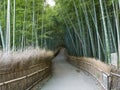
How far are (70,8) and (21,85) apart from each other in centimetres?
1459

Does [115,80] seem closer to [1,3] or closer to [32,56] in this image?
[32,56]

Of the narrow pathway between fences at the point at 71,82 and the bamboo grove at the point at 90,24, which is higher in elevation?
the bamboo grove at the point at 90,24

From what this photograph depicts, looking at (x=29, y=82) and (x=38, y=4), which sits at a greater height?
(x=38, y=4)

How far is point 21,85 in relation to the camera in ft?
26.7

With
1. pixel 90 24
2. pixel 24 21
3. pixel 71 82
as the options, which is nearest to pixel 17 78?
pixel 71 82

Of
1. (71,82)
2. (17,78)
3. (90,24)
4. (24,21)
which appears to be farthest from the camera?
(90,24)

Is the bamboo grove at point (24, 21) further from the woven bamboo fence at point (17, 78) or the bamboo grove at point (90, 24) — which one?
the woven bamboo fence at point (17, 78)

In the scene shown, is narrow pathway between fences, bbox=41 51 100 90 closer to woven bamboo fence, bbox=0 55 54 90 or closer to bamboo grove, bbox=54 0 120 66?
woven bamboo fence, bbox=0 55 54 90

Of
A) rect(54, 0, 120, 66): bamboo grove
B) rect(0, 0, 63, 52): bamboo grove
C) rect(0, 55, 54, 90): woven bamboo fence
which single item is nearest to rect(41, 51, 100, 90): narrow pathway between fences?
rect(0, 55, 54, 90): woven bamboo fence

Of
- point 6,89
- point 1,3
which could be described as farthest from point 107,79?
point 1,3

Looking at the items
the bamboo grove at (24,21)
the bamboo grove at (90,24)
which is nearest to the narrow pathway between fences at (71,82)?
the bamboo grove at (90,24)

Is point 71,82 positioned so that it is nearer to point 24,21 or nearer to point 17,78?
point 17,78

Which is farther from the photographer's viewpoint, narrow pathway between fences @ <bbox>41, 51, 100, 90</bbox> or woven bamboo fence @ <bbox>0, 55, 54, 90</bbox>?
narrow pathway between fences @ <bbox>41, 51, 100, 90</bbox>

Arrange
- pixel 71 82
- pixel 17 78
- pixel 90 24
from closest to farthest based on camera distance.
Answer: pixel 17 78
pixel 71 82
pixel 90 24
